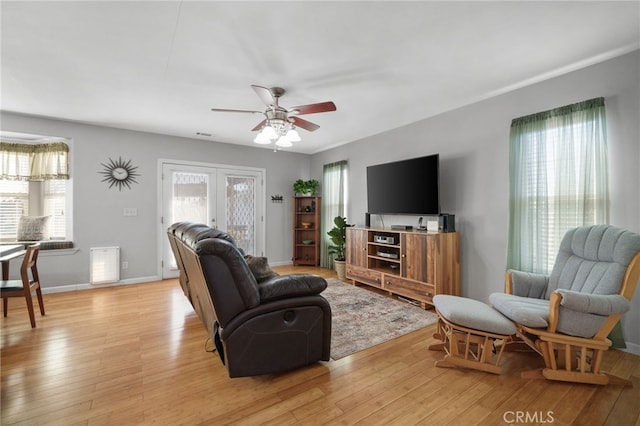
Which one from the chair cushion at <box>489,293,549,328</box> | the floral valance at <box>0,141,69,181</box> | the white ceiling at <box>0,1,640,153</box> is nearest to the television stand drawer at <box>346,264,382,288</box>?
the chair cushion at <box>489,293,549,328</box>

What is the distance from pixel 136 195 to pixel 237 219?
1.78 m

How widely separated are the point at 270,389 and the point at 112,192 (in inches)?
170

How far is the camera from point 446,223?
11.3 feet

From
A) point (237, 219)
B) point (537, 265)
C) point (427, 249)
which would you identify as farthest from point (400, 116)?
point (237, 219)

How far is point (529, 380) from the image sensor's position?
6.36ft

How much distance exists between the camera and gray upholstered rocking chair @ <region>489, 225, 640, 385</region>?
1.87 meters

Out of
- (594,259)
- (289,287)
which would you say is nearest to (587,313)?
(594,259)

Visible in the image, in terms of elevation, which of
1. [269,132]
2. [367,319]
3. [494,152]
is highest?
[269,132]

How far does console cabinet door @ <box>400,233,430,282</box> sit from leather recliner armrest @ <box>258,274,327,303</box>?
1828 millimetres

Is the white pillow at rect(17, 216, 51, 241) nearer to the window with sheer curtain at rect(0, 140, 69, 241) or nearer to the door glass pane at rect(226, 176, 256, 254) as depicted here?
the window with sheer curtain at rect(0, 140, 69, 241)

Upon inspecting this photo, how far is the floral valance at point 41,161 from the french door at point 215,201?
52.4 inches

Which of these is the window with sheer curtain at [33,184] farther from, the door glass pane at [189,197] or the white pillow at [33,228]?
the door glass pane at [189,197]

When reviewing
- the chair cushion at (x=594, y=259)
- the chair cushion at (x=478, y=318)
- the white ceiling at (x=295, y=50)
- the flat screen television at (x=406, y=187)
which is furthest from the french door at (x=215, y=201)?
the chair cushion at (x=594, y=259)

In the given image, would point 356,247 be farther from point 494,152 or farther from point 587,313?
point 587,313
